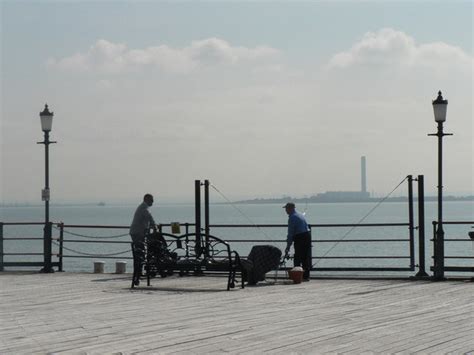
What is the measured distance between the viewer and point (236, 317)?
33.8ft

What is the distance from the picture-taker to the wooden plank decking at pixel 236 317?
8.36 metres

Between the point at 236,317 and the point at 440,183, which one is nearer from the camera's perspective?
the point at 236,317

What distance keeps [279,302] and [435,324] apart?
2.74 m

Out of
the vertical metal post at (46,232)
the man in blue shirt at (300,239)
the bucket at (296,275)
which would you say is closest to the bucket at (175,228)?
the man in blue shirt at (300,239)

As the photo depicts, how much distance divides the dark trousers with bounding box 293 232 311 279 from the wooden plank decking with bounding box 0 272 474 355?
449 mm

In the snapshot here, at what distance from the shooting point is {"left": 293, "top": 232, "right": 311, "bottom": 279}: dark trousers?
1530 centimetres

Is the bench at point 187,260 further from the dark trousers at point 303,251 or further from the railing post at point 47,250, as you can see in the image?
the railing post at point 47,250

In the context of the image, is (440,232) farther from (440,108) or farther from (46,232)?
(46,232)

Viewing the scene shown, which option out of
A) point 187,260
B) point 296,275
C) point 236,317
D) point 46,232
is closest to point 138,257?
point 187,260

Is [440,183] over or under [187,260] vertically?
over

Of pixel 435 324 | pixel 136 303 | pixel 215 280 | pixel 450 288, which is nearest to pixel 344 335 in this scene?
pixel 435 324

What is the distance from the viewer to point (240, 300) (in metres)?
12.1

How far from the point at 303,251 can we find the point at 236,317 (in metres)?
Answer: 5.21

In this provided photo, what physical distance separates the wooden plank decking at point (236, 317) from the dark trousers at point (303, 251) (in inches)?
17.7
